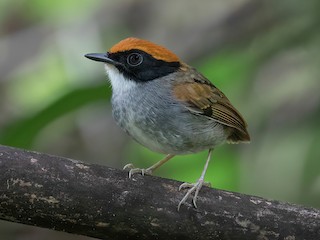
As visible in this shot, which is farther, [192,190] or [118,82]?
[118,82]

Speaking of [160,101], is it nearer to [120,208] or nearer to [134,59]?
[134,59]

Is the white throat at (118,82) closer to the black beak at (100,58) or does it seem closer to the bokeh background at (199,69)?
the black beak at (100,58)

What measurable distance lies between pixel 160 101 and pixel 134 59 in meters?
0.30

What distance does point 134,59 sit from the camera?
165 inches

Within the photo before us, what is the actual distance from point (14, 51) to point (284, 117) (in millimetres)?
2885

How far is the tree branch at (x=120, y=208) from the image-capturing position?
3275mm

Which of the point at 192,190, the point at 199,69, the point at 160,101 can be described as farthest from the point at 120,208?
the point at 199,69

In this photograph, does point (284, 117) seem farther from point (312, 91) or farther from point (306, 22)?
point (306, 22)

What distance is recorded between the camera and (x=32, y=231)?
5.95 metres

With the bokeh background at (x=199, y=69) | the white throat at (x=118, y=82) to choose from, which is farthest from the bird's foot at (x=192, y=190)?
the bokeh background at (x=199, y=69)

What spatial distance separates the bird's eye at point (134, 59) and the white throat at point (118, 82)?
11cm

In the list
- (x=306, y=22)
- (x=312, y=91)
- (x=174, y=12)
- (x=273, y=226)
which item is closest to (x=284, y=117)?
(x=312, y=91)

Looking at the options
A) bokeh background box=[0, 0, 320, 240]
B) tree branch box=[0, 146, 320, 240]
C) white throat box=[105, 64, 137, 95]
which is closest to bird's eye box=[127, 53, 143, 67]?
white throat box=[105, 64, 137, 95]

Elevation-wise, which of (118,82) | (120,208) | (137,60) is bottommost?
(120,208)
